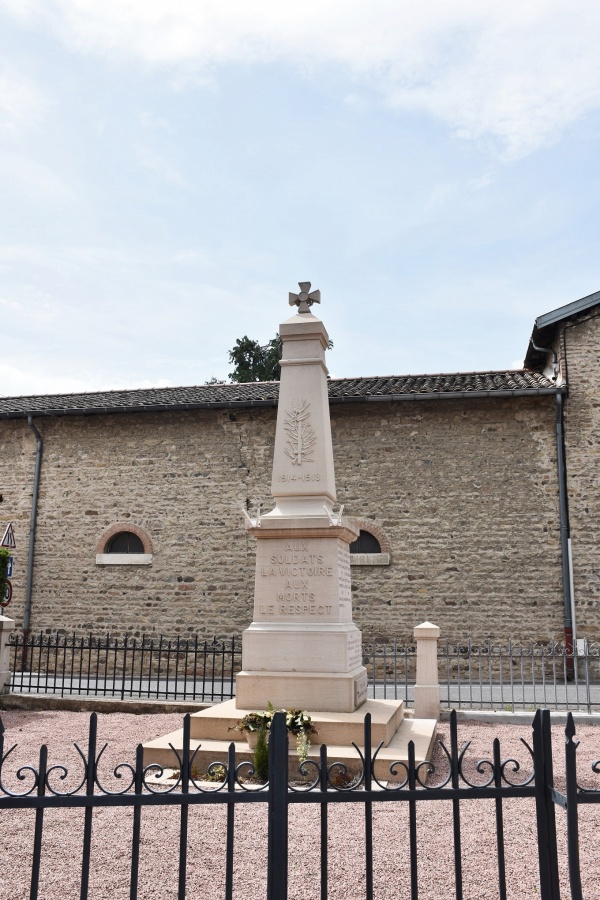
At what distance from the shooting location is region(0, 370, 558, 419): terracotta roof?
1422 cm

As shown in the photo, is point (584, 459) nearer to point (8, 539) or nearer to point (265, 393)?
point (265, 393)

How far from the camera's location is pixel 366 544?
572 inches

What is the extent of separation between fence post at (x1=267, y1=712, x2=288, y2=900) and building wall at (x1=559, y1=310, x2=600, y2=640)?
11952 millimetres

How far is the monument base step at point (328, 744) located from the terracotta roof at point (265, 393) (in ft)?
26.2

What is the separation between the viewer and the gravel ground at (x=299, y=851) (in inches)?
153

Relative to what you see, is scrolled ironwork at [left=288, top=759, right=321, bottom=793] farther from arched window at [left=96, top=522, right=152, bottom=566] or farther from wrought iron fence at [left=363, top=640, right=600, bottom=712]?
arched window at [left=96, top=522, right=152, bottom=566]

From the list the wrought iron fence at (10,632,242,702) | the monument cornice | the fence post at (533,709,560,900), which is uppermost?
the monument cornice

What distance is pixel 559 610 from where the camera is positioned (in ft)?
44.3

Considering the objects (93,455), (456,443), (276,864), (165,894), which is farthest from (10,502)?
(276,864)

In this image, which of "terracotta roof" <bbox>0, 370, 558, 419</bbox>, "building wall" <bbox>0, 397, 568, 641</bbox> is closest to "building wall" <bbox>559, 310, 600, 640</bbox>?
"building wall" <bbox>0, 397, 568, 641</bbox>

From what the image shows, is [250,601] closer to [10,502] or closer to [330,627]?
[10,502]

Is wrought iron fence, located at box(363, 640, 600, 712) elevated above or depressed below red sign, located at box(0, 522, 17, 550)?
below

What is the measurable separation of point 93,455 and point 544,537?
9208 mm

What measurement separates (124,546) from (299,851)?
11.7 metres
